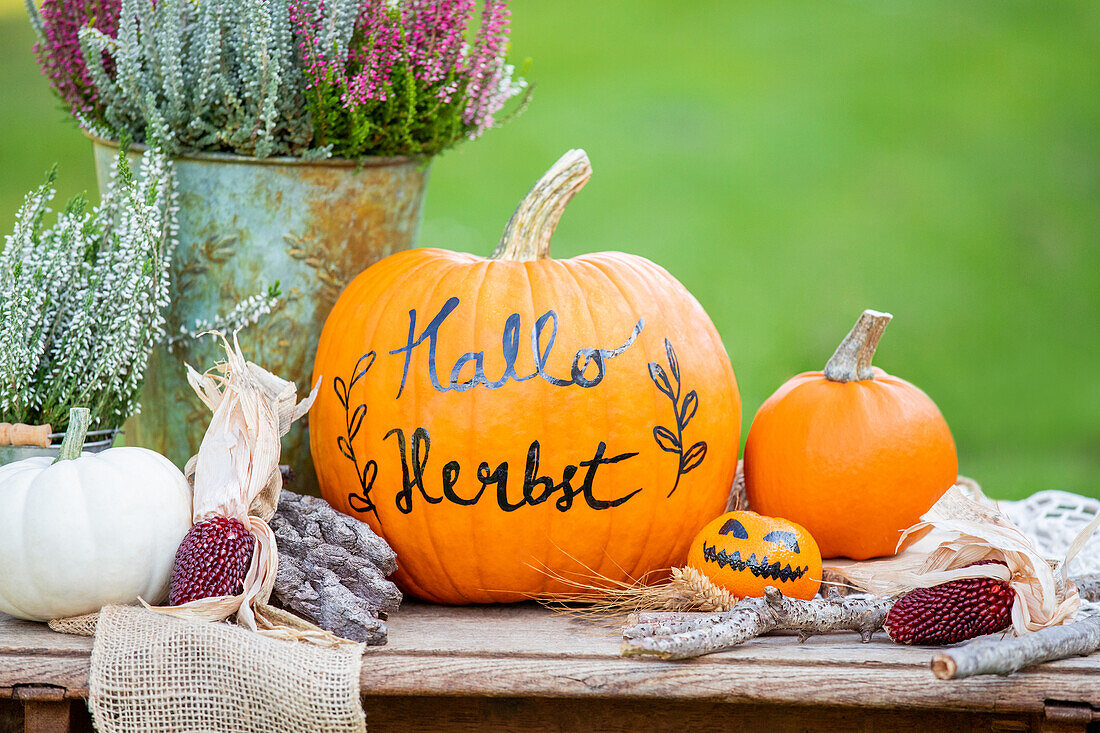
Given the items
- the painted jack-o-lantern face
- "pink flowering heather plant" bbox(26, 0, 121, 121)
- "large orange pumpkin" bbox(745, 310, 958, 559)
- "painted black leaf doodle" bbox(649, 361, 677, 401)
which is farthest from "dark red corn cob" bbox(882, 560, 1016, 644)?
"pink flowering heather plant" bbox(26, 0, 121, 121)

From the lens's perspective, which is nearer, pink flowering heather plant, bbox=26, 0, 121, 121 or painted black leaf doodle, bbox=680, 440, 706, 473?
painted black leaf doodle, bbox=680, 440, 706, 473

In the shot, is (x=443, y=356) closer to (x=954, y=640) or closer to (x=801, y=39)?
(x=954, y=640)

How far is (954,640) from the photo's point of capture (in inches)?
50.6

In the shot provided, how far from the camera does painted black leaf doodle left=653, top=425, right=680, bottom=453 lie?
56.1 inches

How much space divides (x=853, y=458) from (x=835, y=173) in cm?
325

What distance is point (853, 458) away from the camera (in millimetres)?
1562

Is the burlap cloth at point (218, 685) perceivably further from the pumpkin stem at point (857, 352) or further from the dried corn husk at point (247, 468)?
the pumpkin stem at point (857, 352)

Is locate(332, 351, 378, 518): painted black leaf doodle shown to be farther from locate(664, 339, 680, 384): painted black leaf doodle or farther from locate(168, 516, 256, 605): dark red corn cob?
locate(664, 339, 680, 384): painted black leaf doodle

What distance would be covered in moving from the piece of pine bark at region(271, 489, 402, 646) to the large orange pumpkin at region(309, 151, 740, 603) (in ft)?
0.25

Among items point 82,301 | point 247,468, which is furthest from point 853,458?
point 82,301

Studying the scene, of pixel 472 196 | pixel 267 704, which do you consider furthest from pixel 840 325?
pixel 267 704

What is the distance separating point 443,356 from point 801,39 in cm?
400

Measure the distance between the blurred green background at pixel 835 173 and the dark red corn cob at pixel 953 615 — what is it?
7.53 feet

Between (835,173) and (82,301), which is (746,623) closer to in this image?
(82,301)
